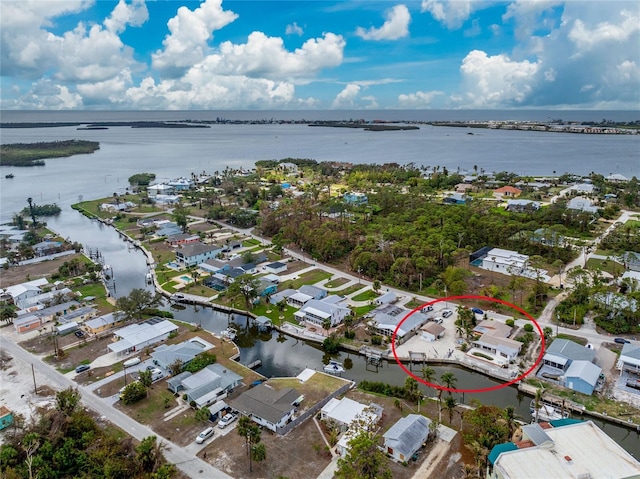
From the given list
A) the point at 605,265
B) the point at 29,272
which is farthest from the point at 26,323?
the point at 605,265

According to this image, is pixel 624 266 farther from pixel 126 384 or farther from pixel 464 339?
pixel 126 384

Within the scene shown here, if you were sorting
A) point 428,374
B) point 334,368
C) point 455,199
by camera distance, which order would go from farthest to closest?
point 455,199, point 334,368, point 428,374

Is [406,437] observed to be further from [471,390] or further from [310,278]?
[310,278]

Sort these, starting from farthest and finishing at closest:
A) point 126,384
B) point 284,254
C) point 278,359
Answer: point 284,254
point 278,359
point 126,384

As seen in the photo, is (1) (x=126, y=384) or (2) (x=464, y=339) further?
(2) (x=464, y=339)

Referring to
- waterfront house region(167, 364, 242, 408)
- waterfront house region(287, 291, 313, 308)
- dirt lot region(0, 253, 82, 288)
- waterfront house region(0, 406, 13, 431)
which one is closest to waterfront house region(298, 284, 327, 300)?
waterfront house region(287, 291, 313, 308)

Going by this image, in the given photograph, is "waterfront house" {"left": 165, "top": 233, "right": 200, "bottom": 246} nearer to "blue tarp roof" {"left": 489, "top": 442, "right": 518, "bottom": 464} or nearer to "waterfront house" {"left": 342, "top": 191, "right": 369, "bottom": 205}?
"waterfront house" {"left": 342, "top": 191, "right": 369, "bottom": 205}

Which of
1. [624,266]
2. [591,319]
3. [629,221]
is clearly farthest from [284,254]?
[629,221]
